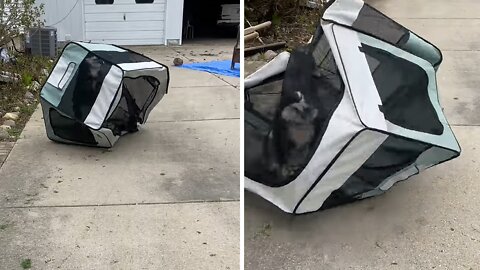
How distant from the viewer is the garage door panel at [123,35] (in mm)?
6020

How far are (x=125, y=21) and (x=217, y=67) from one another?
1638 millimetres

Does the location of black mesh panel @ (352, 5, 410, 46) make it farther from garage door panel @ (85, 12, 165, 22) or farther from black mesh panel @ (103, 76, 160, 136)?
garage door panel @ (85, 12, 165, 22)

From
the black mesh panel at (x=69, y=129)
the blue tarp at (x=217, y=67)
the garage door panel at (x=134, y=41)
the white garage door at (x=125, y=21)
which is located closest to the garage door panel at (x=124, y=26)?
the white garage door at (x=125, y=21)

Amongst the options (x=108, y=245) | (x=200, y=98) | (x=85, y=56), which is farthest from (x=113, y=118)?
(x=108, y=245)

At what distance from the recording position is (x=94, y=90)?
3445mm

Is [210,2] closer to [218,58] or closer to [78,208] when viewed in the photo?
[218,58]

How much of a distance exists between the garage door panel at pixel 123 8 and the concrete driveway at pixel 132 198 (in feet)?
7.69

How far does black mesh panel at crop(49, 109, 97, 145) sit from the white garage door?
248 cm

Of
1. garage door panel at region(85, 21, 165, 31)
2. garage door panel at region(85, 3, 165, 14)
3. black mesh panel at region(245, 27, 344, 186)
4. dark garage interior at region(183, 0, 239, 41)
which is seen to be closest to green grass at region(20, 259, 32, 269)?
black mesh panel at region(245, 27, 344, 186)

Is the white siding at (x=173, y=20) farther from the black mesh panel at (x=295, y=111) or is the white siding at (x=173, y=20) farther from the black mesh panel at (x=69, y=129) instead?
the black mesh panel at (x=295, y=111)

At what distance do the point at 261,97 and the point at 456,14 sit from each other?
9.33ft

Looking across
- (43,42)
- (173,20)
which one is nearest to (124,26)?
(173,20)

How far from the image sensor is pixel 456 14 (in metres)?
4.23

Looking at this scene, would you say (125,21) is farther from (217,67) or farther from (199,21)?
(217,67)
